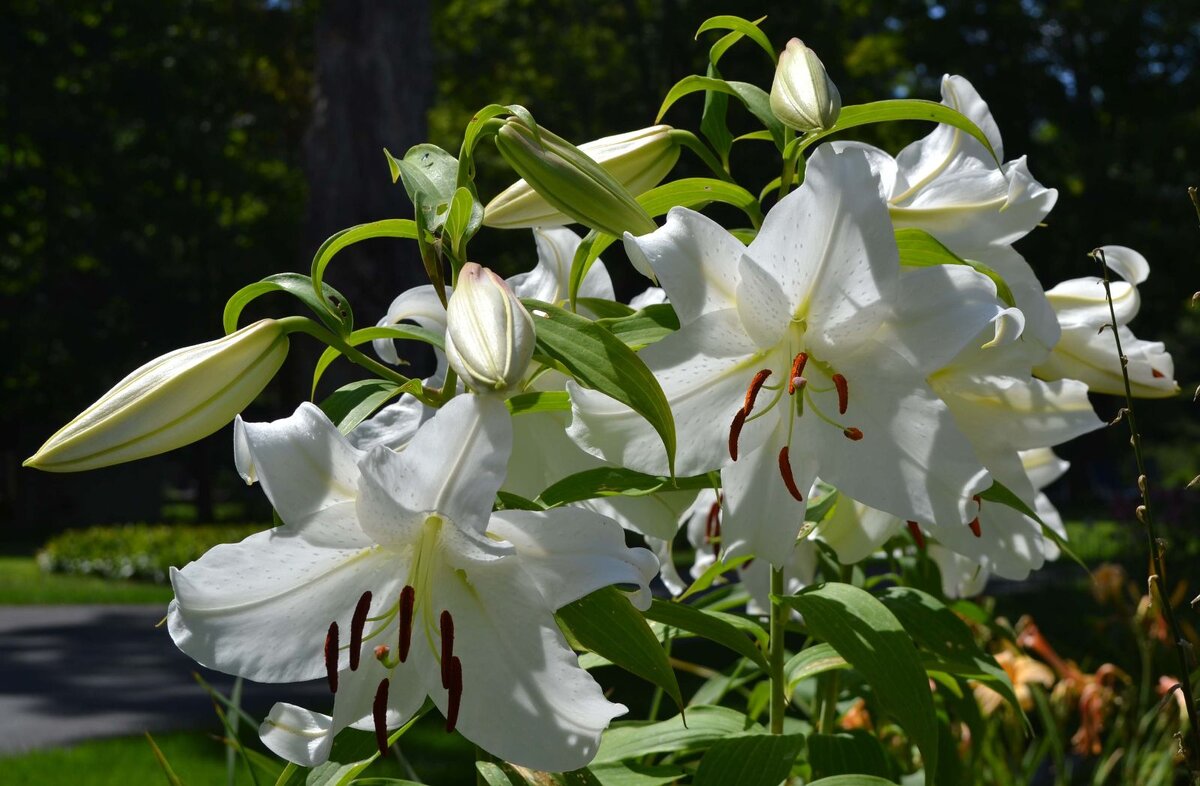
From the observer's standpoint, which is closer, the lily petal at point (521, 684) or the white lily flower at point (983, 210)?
the lily petal at point (521, 684)

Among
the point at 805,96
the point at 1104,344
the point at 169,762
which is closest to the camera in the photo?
the point at 805,96

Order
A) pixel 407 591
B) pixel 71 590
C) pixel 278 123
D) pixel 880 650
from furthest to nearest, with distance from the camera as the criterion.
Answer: pixel 278 123 → pixel 71 590 → pixel 880 650 → pixel 407 591

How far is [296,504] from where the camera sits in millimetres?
788

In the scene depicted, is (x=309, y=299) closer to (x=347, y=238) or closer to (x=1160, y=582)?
(x=347, y=238)

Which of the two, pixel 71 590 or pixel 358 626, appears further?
pixel 71 590

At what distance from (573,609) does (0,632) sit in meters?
9.04

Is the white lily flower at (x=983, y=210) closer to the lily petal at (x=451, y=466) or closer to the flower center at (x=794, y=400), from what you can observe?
the flower center at (x=794, y=400)

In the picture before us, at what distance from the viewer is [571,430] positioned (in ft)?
2.78

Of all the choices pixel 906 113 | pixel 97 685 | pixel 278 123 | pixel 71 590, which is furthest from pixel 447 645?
pixel 278 123

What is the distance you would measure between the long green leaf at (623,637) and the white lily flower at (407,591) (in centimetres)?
2

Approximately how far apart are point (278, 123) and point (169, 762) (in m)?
14.4

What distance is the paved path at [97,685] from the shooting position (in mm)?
5562

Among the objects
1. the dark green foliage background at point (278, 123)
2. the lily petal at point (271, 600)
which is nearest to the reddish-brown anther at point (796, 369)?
the lily petal at point (271, 600)

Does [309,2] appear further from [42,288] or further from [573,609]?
Result: [573,609]
